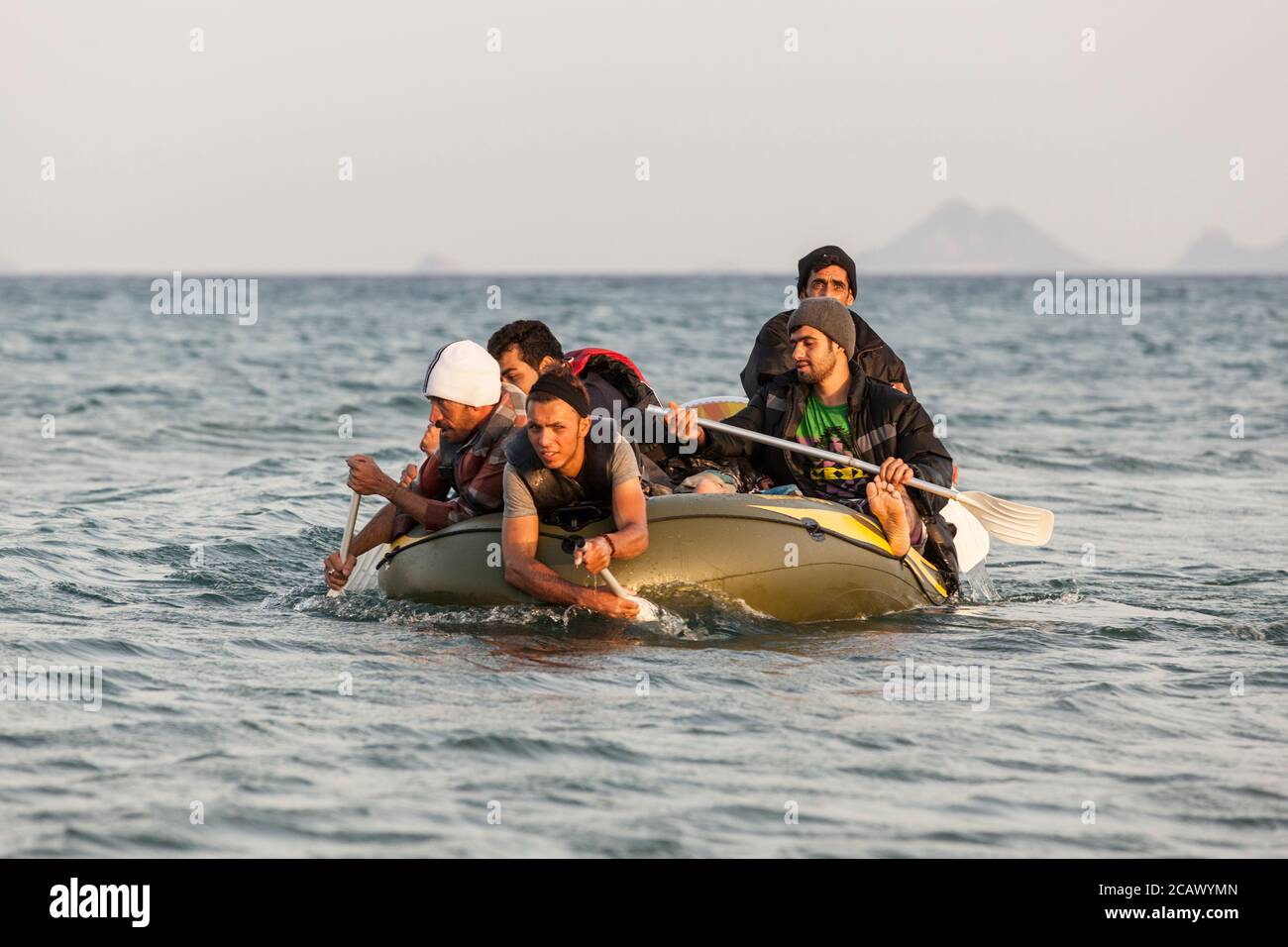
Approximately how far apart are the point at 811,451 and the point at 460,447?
1.65m

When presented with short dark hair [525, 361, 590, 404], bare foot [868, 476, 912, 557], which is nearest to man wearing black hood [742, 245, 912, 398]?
bare foot [868, 476, 912, 557]

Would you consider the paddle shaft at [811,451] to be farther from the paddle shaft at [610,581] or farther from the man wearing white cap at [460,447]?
the paddle shaft at [610,581]

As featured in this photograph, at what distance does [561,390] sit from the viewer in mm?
6703

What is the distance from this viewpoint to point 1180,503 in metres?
13.1

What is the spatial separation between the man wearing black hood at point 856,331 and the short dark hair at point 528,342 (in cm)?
115

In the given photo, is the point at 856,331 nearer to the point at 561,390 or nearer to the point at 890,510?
the point at 890,510

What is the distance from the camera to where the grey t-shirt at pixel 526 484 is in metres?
7.01

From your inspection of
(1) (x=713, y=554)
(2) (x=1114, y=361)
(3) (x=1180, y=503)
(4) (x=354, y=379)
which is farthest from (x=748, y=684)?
(2) (x=1114, y=361)

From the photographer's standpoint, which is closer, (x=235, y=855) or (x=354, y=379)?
(x=235, y=855)

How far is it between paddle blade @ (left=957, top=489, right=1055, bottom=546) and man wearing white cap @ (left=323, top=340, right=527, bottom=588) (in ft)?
8.51

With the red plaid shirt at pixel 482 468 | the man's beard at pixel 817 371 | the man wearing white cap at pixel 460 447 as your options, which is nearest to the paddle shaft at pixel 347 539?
the man wearing white cap at pixel 460 447

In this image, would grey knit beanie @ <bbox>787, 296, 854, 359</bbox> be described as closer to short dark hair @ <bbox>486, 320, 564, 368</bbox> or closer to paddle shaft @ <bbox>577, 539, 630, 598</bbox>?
short dark hair @ <bbox>486, 320, 564, 368</bbox>

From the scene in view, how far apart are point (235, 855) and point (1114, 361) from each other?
25188 millimetres
